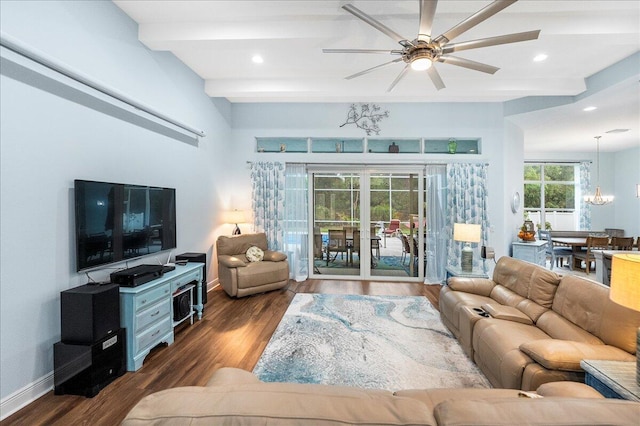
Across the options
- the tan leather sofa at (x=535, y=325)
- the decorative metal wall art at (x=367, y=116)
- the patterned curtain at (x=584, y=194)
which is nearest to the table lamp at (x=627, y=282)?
the tan leather sofa at (x=535, y=325)

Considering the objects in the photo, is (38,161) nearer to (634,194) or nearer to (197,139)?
(197,139)

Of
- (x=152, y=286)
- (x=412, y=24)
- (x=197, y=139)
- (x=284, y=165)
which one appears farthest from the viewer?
(x=284, y=165)

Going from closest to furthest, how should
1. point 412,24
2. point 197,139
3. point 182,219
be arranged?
point 412,24 → point 182,219 → point 197,139

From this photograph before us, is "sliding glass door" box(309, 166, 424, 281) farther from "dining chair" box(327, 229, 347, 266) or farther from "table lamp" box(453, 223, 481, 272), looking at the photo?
"table lamp" box(453, 223, 481, 272)

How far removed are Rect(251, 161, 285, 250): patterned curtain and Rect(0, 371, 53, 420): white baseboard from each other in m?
3.58

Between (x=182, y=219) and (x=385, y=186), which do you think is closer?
(x=182, y=219)

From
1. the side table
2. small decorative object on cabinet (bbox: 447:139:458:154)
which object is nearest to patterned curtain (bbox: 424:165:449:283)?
small decorative object on cabinet (bbox: 447:139:458:154)

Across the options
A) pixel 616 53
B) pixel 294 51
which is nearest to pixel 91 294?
pixel 294 51

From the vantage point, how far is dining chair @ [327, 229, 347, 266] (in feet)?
19.0

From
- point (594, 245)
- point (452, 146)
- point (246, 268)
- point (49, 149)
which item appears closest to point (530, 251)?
point (594, 245)

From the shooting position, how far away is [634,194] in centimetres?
740

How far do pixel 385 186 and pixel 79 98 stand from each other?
15.3 ft

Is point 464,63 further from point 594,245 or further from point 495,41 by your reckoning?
point 594,245

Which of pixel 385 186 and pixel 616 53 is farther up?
pixel 616 53
